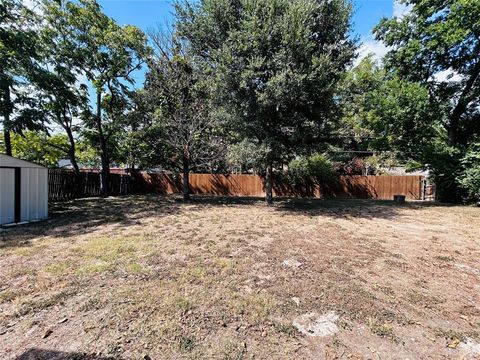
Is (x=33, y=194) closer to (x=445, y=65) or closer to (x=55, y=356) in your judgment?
(x=55, y=356)

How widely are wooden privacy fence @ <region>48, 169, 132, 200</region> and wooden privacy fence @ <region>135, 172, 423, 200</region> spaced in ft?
7.21

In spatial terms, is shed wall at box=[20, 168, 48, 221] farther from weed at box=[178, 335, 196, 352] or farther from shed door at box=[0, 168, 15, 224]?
weed at box=[178, 335, 196, 352]

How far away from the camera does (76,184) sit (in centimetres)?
1349

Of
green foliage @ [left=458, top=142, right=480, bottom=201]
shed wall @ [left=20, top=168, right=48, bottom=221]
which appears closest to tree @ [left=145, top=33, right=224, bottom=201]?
shed wall @ [left=20, top=168, right=48, bottom=221]

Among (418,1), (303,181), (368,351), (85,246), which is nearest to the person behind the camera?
(368,351)

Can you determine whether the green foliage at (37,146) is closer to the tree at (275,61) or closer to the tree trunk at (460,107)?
the tree at (275,61)

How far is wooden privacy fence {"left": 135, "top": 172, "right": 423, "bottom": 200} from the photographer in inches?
637

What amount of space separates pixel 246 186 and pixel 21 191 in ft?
41.6

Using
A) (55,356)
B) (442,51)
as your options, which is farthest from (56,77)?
(442,51)

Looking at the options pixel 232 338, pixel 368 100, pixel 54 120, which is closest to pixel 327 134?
pixel 368 100

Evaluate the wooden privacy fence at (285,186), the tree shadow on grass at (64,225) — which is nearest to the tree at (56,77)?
the tree shadow on grass at (64,225)

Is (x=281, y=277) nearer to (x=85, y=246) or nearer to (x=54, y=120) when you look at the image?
(x=85, y=246)

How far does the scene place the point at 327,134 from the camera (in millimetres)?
10172

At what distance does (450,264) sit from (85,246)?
6135mm
